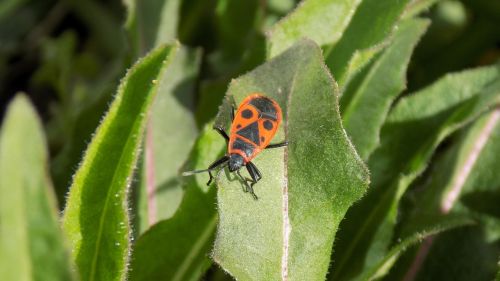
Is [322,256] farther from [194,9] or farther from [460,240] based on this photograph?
[194,9]

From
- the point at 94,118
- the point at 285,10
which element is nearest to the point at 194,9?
the point at 285,10

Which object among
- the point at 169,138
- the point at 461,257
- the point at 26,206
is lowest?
the point at 461,257

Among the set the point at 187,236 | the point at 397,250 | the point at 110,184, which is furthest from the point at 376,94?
the point at 110,184

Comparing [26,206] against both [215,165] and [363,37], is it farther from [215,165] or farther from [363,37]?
[363,37]

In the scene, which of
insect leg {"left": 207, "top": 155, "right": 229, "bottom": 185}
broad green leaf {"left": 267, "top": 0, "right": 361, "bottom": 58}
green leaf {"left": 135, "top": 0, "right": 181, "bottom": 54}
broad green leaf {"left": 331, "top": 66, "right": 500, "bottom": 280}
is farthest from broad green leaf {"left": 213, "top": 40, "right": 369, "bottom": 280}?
green leaf {"left": 135, "top": 0, "right": 181, "bottom": 54}

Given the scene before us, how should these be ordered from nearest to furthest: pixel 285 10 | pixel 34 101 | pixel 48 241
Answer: pixel 48 241, pixel 285 10, pixel 34 101

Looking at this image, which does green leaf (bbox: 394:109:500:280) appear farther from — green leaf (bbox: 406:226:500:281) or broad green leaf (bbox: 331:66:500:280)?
broad green leaf (bbox: 331:66:500:280)

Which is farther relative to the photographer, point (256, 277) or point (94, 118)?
point (94, 118)
